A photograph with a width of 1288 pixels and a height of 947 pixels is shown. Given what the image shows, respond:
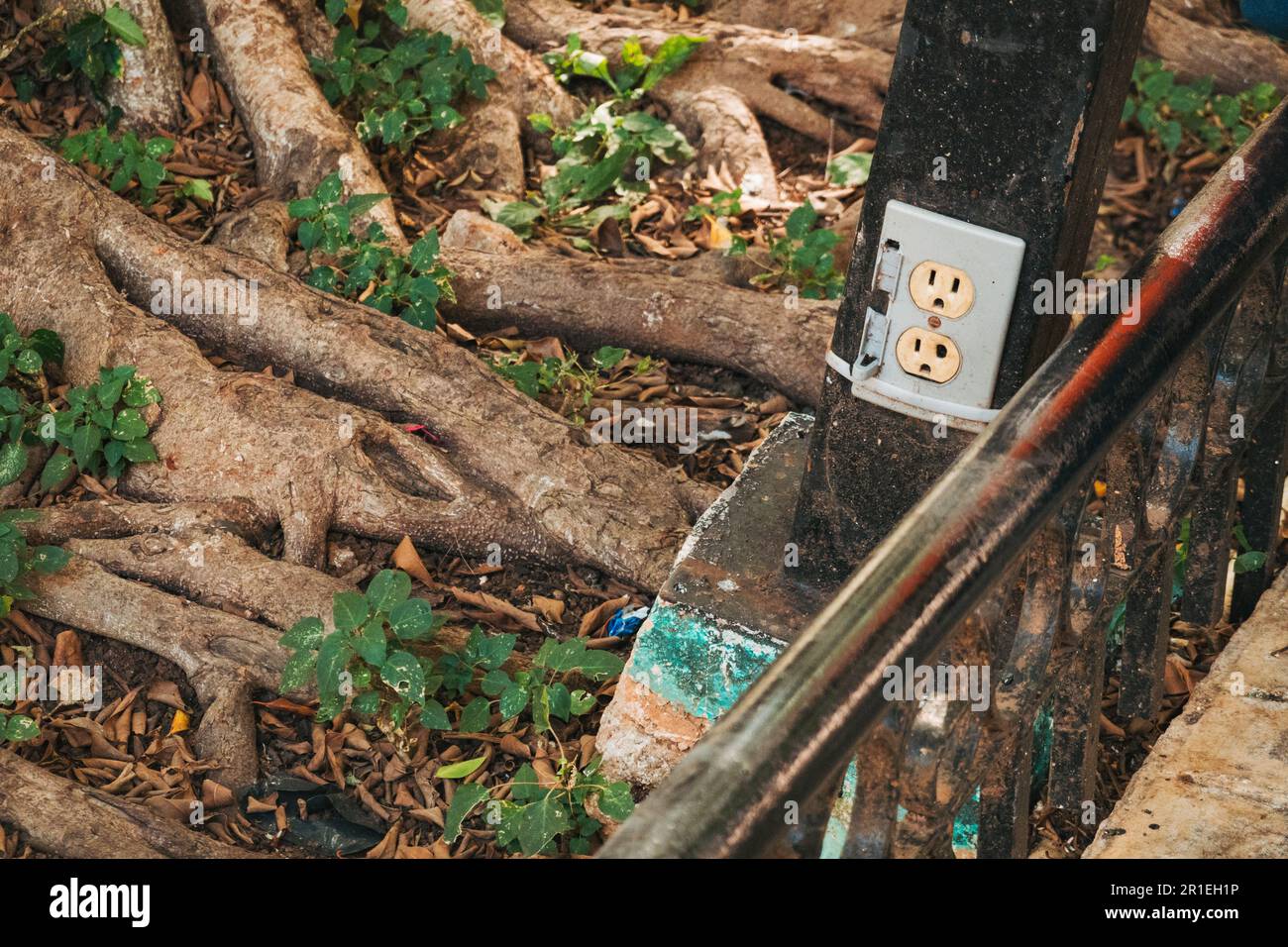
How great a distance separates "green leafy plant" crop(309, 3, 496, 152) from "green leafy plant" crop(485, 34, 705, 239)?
1.23 feet

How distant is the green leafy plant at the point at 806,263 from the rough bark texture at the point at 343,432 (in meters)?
1.37

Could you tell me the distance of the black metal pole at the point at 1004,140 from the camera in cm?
217

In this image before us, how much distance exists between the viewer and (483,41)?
19.6 ft

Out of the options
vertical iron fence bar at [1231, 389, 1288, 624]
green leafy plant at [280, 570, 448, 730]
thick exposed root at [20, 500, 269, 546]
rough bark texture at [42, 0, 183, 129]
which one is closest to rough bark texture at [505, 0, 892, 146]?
rough bark texture at [42, 0, 183, 129]

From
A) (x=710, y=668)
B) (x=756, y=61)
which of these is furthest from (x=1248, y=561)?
(x=756, y=61)

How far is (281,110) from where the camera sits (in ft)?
17.1

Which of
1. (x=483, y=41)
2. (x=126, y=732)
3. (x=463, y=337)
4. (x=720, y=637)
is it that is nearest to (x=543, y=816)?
(x=720, y=637)

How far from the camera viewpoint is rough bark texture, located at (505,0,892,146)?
628cm

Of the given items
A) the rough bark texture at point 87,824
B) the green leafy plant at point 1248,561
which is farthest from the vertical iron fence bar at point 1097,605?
the rough bark texture at point 87,824

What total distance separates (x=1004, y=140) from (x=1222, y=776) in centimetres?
140

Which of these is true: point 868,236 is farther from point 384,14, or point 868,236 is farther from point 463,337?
point 384,14

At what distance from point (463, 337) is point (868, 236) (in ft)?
8.39

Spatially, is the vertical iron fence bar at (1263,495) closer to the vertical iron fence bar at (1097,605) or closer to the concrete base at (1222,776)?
the concrete base at (1222,776)

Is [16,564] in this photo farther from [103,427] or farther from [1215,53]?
[1215,53]
